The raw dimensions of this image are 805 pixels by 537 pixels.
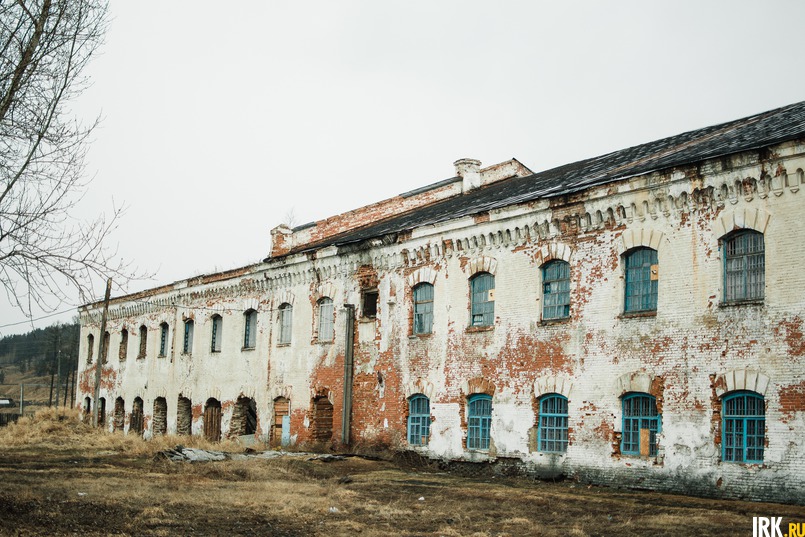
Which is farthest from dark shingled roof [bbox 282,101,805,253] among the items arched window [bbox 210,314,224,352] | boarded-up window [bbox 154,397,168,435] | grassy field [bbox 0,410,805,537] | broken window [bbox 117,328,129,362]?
broken window [bbox 117,328,129,362]

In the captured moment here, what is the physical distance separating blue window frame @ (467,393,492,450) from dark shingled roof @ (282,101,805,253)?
4547 mm

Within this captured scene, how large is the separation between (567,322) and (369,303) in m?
7.47

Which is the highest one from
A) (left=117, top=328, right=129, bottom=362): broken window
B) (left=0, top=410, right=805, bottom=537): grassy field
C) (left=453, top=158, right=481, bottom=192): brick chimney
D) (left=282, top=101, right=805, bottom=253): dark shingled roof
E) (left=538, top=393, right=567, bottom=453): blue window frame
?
(left=453, top=158, right=481, bottom=192): brick chimney

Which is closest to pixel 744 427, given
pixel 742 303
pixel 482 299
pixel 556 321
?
pixel 742 303

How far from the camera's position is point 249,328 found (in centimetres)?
2894

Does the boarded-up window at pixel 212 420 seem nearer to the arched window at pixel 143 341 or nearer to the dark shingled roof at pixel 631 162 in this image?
the arched window at pixel 143 341

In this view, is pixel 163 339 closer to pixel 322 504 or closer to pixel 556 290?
pixel 556 290

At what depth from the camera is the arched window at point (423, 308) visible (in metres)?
21.7

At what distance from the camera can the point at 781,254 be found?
14.6 m

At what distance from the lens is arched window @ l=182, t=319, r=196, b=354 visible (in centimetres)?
3222

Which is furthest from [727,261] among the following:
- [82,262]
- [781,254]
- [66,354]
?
[66,354]

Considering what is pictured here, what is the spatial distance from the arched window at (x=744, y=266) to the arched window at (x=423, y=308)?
820cm

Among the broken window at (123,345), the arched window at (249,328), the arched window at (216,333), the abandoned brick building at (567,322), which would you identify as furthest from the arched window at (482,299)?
the broken window at (123,345)

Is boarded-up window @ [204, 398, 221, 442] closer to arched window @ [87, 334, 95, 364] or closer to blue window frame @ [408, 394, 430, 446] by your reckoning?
blue window frame @ [408, 394, 430, 446]
